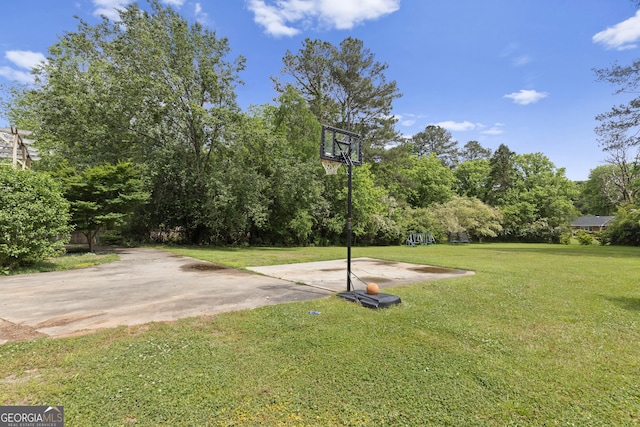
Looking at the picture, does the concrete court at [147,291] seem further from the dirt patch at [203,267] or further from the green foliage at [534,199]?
the green foliage at [534,199]

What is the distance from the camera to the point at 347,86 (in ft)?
82.0

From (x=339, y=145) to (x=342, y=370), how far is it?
13.1 ft

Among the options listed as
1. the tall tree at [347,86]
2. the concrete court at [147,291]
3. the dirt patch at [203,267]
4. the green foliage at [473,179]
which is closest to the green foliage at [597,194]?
the green foliage at [473,179]

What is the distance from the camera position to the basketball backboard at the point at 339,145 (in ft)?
18.1

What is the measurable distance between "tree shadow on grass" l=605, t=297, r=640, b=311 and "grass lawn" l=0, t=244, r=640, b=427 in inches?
24.7

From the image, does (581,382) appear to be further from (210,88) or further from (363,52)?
(363,52)

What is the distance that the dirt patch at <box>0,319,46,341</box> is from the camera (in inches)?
128

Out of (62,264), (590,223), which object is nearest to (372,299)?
(62,264)

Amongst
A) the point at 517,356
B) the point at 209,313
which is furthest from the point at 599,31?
the point at 209,313

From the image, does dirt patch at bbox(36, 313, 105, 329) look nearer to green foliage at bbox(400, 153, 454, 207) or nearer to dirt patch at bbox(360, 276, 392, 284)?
dirt patch at bbox(360, 276, 392, 284)

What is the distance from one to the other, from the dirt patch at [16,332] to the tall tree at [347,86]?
21764mm

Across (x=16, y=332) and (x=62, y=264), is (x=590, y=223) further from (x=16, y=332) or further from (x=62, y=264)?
(x=16, y=332)

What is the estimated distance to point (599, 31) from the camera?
38.3 ft

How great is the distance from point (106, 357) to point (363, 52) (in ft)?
85.9
